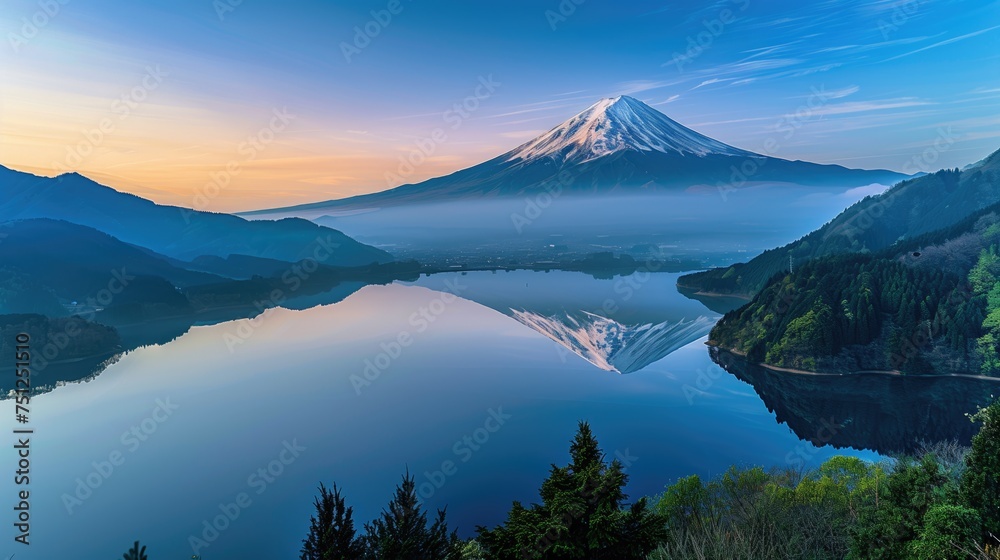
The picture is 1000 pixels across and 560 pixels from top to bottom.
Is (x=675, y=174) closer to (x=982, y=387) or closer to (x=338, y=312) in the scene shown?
(x=338, y=312)

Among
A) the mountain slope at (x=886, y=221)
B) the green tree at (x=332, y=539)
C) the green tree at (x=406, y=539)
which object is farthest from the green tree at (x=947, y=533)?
the mountain slope at (x=886, y=221)

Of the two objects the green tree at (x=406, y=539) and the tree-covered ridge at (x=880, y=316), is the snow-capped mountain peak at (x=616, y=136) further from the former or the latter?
the green tree at (x=406, y=539)

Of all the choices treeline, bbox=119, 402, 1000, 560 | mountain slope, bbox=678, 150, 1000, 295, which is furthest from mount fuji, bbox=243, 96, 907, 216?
treeline, bbox=119, 402, 1000, 560

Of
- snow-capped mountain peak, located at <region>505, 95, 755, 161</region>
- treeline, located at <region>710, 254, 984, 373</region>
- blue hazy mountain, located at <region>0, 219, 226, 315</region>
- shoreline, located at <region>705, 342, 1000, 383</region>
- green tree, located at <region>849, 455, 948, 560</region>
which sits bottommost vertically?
shoreline, located at <region>705, 342, 1000, 383</region>

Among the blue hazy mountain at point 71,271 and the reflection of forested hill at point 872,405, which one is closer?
the reflection of forested hill at point 872,405

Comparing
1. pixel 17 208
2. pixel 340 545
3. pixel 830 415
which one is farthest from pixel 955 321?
pixel 17 208

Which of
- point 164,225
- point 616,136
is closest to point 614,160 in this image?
point 616,136

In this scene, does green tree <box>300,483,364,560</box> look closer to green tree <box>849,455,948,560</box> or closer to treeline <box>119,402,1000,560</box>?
treeline <box>119,402,1000,560</box>
